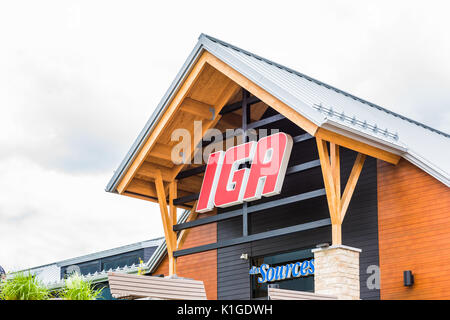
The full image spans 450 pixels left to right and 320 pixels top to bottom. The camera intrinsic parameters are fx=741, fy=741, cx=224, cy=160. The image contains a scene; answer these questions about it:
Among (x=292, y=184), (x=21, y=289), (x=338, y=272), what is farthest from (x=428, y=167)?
(x=21, y=289)

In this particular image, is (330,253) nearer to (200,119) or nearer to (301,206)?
(301,206)

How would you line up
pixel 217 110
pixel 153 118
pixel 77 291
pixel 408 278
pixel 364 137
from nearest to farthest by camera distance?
pixel 77 291 → pixel 408 278 → pixel 364 137 → pixel 153 118 → pixel 217 110

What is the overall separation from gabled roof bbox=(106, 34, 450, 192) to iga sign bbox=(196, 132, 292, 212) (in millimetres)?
1510

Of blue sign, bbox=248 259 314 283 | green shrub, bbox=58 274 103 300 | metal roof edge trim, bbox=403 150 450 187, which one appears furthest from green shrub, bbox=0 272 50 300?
metal roof edge trim, bbox=403 150 450 187

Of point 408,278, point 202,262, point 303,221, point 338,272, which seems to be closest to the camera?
point 338,272

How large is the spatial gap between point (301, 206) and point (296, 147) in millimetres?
1952

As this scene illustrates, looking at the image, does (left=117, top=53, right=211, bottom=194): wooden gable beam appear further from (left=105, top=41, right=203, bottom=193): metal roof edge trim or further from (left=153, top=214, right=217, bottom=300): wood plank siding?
(left=153, top=214, right=217, bottom=300): wood plank siding

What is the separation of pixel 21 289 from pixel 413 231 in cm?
966

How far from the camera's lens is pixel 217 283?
2275 cm

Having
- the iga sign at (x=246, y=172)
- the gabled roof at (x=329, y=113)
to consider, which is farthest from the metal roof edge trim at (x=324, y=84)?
the iga sign at (x=246, y=172)

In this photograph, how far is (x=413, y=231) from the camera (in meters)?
18.1

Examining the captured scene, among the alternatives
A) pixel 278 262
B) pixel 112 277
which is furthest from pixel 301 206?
pixel 112 277

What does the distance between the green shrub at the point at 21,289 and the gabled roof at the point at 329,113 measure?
→ 742 cm

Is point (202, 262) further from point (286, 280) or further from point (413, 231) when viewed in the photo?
point (413, 231)
